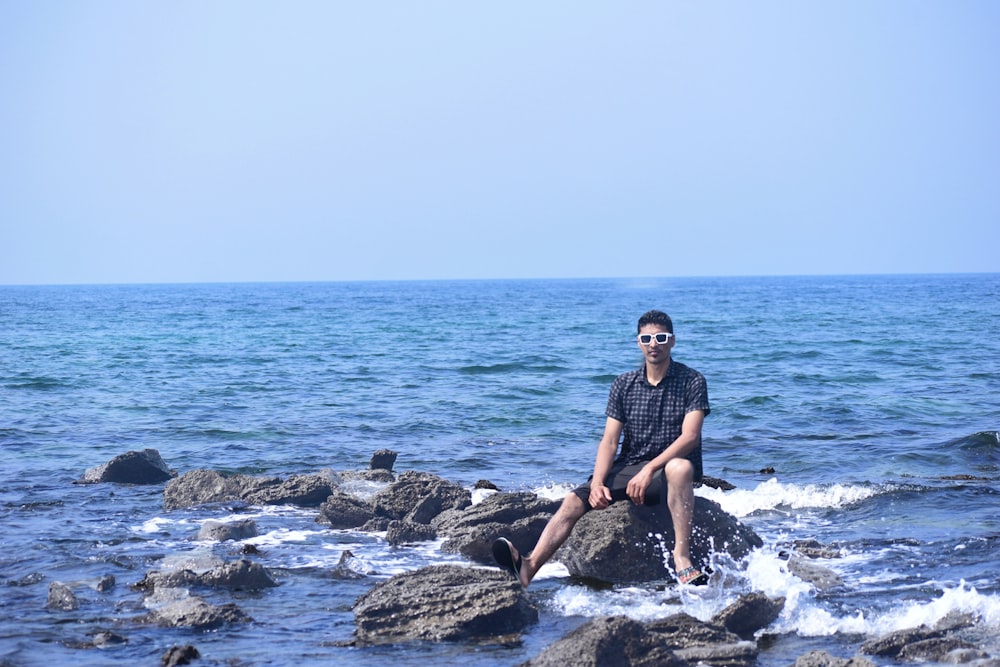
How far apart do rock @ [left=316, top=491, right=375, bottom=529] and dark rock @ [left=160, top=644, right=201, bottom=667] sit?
5.05 m

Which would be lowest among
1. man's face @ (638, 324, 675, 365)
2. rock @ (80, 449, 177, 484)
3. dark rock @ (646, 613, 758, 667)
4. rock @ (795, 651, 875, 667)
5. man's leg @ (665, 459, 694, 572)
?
rock @ (80, 449, 177, 484)

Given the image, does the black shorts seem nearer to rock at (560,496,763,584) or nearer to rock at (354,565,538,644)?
rock at (560,496,763,584)

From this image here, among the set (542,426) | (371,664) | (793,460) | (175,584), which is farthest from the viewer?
(542,426)

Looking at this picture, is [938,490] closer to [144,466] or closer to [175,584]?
[175,584]

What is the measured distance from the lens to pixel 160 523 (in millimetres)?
13289

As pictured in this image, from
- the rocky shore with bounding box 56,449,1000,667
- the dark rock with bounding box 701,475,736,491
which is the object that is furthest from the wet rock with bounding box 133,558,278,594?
the dark rock with bounding box 701,475,736,491

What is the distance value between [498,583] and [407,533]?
11.2 feet

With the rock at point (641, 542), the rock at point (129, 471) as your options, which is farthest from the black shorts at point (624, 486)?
the rock at point (129, 471)

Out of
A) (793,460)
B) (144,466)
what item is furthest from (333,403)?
(793,460)

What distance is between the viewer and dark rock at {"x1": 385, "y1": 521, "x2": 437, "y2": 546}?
12.1 meters

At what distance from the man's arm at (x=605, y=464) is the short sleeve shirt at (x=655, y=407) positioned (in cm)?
12

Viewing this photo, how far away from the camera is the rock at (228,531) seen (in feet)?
40.2

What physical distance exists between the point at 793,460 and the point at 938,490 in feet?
10.2

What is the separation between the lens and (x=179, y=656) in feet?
25.9
